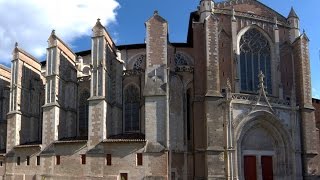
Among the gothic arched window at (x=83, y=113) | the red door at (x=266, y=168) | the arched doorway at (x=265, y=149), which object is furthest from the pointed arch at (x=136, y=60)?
the red door at (x=266, y=168)

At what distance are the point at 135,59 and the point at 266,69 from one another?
35.7 feet

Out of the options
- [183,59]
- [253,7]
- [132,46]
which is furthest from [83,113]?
[253,7]

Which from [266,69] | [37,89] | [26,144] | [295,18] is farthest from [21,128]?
[295,18]

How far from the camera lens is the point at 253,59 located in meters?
28.3

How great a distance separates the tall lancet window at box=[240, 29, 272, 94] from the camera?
27766mm

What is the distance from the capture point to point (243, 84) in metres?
27.7

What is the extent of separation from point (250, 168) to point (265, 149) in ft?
5.46

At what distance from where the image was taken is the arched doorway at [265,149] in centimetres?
2534

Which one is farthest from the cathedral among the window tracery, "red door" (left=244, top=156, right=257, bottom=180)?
A: the window tracery

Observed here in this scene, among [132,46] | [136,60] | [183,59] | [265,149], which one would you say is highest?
[132,46]

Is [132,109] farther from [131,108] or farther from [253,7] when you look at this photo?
[253,7]

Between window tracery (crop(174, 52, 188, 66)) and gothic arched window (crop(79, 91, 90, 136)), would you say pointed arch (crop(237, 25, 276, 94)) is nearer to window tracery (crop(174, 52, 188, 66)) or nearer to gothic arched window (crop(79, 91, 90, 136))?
window tracery (crop(174, 52, 188, 66))

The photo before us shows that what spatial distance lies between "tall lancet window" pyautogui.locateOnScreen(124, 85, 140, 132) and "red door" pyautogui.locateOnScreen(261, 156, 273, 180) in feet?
27.7

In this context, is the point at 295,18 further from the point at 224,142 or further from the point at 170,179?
the point at 170,179
